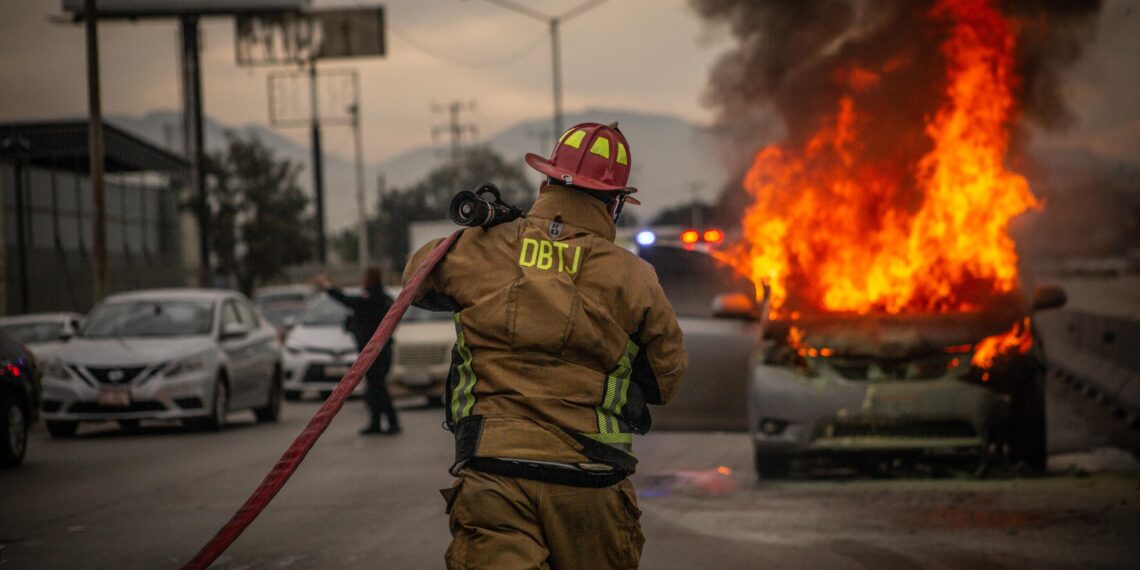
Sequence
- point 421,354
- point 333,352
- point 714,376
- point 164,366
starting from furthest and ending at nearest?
point 333,352
point 421,354
point 164,366
point 714,376

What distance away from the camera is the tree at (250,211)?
53.7 meters

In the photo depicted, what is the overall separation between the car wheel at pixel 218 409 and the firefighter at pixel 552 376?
13.8 metres

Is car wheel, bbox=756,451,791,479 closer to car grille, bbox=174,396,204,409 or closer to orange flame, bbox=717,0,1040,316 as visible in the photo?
orange flame, bbox=717,0,1040,316

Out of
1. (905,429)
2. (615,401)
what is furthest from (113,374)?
(615,401)

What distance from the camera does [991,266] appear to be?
37.6 feet

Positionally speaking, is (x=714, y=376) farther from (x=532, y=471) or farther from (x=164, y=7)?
(x=164, y=7)

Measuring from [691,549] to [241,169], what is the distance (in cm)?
4780

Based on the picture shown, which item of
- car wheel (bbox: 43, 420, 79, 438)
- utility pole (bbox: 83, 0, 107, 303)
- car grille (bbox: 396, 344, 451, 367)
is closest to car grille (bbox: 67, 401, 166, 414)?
car wheel (bbox: 43, 420, 79, 438)

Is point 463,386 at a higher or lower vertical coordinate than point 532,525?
higher

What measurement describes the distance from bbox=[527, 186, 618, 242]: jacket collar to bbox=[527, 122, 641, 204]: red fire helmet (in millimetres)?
53

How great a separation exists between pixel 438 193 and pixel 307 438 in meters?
129

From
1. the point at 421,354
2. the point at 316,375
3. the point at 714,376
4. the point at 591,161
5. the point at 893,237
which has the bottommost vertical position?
the point at 316,375

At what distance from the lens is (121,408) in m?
16.7

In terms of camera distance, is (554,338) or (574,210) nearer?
(554,338)
